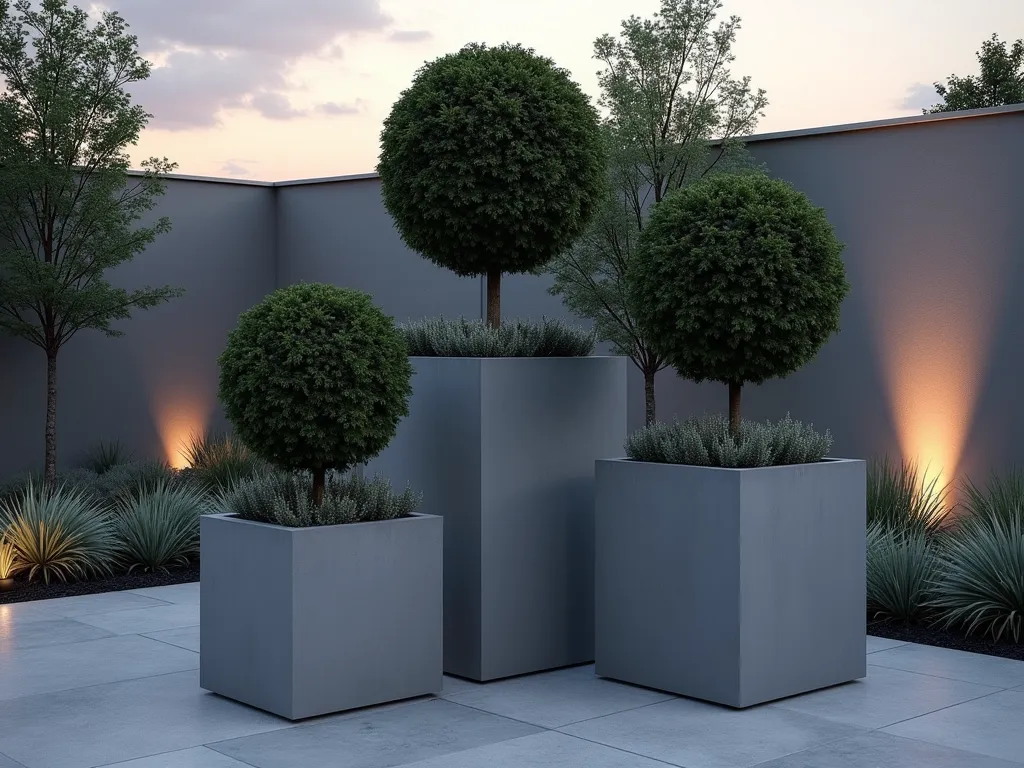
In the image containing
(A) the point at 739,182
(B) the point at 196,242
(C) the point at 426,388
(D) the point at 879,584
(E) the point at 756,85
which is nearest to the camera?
(A) the point at 739,182

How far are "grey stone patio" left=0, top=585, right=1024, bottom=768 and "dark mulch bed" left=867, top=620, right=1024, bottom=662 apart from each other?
0.20 metres

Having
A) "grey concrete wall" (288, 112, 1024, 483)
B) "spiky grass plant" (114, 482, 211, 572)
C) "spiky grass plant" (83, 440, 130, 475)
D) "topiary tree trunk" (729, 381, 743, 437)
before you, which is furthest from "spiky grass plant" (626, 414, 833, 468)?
"spiky grass plant" (83, 440, 130, 475)

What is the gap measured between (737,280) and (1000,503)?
3.42 m

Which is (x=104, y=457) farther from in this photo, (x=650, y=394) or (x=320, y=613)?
(x=320, y=613)

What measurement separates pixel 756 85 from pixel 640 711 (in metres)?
6.24

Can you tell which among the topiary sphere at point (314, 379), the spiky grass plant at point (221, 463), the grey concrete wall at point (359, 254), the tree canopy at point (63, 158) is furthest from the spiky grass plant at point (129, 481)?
the topiary sphere at point (314, 379)

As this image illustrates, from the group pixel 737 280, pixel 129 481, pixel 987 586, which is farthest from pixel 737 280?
pixel 129 481

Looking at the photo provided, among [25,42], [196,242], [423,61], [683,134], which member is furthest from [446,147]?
[196,242]

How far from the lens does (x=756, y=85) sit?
9867 millimetres

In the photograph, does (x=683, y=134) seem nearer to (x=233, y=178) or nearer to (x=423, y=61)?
(x=423, y=61)

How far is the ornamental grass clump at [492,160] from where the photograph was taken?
18.6ft

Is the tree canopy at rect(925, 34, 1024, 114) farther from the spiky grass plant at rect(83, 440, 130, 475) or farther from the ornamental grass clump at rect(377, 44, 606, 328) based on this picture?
the ornamental grass clump at rect(377, 44, 606, 328)

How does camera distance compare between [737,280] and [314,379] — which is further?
[737,280]

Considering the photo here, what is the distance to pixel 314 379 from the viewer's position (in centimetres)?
491
